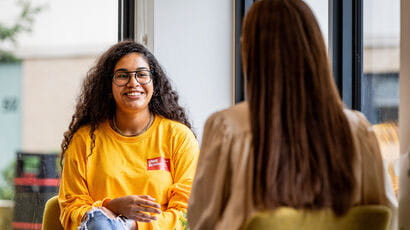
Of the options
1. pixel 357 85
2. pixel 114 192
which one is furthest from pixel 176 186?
pixel 357 85

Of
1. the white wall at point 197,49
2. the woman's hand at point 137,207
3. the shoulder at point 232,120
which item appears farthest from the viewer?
the white wall at point 197,49

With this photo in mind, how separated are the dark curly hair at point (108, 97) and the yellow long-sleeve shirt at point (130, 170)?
3.5 inches

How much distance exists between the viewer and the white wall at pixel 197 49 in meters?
4.14

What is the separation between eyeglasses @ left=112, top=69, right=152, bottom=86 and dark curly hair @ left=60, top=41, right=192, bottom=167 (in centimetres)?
7

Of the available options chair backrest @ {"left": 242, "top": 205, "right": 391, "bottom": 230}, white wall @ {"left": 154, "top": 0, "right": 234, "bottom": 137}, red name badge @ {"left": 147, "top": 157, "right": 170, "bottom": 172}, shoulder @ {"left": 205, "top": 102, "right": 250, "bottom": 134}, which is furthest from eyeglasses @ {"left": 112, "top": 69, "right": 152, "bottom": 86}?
→ chair backrest @ {"left": 242, "top": 205, "right": 391, "bottom": 230}

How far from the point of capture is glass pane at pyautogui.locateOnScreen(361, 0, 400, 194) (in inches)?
88.3

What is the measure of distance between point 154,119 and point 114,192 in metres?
0.41

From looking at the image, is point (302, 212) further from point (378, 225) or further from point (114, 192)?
point (114, 192)

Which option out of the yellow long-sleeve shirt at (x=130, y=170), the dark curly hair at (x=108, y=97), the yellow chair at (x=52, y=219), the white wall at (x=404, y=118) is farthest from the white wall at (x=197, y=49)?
the white wall at (x=404, y=118)

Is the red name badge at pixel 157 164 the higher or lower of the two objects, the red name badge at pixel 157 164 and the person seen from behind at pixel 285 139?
the lower

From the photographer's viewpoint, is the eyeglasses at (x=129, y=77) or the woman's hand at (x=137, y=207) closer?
the woman's hand at (x=137, y=207)

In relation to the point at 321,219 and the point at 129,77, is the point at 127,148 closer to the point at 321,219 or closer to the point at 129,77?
the point at 129,77

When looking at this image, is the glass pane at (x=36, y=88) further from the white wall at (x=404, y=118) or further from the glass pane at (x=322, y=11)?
the white wall at (x=404, y=118)

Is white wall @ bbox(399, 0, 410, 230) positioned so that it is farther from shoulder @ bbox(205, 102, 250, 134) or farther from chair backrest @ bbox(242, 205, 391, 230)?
shoulder @ bbox(205, 102, 250, 134)
